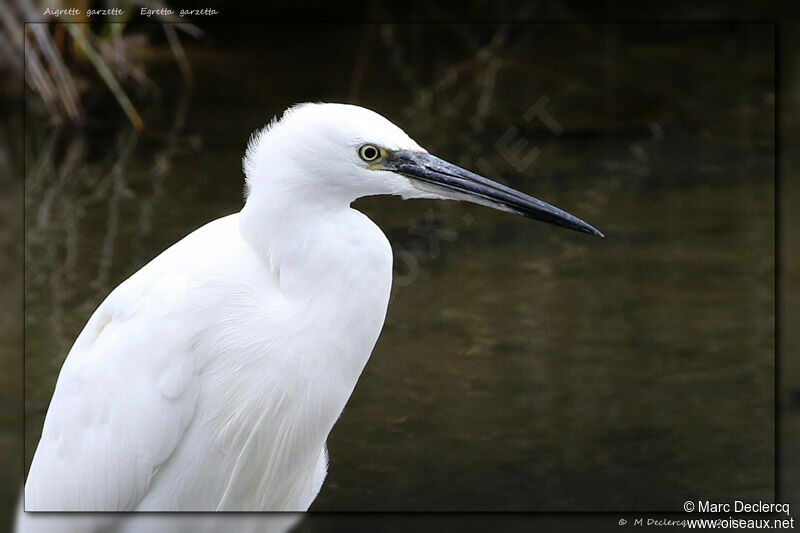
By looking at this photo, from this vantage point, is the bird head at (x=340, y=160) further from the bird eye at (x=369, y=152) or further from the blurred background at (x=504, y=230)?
the blurred background at (x=504, y=230)

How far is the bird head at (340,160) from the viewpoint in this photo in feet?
5.76

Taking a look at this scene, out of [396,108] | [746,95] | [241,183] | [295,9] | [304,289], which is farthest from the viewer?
[295,9]

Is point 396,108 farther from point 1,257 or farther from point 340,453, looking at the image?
point 340,453

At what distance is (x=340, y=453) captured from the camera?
108 inches

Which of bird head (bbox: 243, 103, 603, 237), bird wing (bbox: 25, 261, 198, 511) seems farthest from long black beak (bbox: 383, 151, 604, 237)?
bird wing (bbox: 25, 261, 198, 511)

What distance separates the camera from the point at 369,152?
5.81 ft

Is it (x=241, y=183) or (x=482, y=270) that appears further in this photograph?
(x=241, y=183)

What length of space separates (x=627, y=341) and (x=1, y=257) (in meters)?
1.87

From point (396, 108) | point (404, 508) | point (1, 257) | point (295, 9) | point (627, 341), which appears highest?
point (295, 9)

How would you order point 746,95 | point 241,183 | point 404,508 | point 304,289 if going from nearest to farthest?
point 304,289
point 404,508
point 241,183
point 746,95

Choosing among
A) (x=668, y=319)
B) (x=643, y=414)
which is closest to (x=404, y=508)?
(x=643, y=414)

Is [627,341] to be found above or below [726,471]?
above

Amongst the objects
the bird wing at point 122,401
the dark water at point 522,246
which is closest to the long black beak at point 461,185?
the bird wing at point 122,401

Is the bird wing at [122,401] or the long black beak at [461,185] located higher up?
the long black beak at [461,185]
